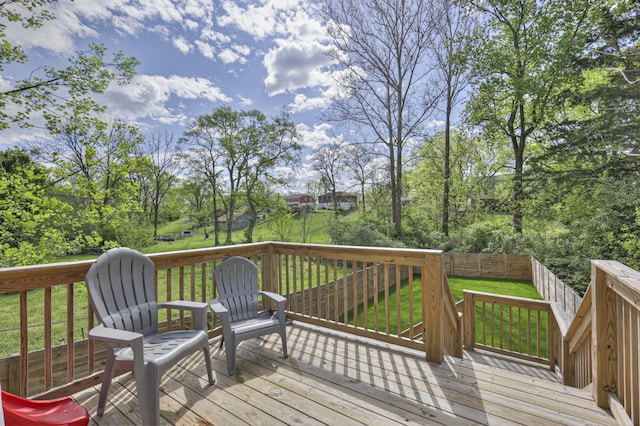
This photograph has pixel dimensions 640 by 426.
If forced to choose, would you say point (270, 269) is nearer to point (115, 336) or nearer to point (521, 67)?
point (115, 336)

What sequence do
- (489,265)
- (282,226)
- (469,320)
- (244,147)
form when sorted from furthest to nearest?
(244,147)
(282,226)
(489,265)
(469,320)

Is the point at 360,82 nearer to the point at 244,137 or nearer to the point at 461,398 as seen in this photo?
the point at 244,137

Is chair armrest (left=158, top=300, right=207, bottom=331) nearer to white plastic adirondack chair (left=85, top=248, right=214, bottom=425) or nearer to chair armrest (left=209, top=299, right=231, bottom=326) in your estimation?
white plastic adirondack chair (left=85, top=248, right=214, bottom=425)

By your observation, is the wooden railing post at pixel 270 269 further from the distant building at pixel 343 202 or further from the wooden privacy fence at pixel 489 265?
the distant building at pixel 343 202

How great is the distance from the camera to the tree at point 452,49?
1001 centimetres

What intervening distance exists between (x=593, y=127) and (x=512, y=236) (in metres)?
3.85

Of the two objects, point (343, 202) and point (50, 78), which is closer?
point (50, 78)

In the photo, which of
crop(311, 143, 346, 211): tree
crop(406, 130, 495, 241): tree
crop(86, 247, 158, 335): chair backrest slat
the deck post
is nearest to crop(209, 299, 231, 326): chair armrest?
crop(86, 247, 158, 335): chair backrest slat

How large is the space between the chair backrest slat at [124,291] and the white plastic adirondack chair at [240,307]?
50cm

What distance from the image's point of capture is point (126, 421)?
1.88 meters

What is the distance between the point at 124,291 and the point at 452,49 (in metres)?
12.0

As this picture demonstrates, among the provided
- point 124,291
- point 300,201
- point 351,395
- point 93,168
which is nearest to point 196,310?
point 124,291

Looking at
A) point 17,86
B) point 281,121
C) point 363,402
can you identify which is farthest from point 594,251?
point 281,121

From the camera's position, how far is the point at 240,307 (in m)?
2.93
